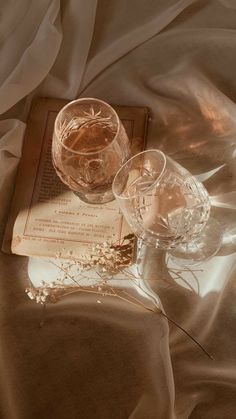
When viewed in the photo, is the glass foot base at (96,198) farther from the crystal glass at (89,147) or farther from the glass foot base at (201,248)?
the glass foot base at (201,248)

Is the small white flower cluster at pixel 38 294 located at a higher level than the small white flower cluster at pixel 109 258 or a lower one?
lower

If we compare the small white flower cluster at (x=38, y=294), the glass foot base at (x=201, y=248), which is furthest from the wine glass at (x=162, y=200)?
the small white flower cluster at (x=38, y=294)

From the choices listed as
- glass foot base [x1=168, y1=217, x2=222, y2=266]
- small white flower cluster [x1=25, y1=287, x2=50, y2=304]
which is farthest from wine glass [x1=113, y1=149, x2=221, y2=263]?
small white flower cluster [x1=25, y1=287, x2=50, y2=304]

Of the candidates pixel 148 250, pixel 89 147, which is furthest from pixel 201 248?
pixel 89 147

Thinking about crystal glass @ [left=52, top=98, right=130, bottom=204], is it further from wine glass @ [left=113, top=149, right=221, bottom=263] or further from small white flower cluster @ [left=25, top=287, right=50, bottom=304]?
small white flower cluster @ [left=25, top=287, right=50, bottom=304]

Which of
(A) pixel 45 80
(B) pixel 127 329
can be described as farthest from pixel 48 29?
(B) pixel 127 329

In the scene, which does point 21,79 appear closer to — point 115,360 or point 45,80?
point 45,80

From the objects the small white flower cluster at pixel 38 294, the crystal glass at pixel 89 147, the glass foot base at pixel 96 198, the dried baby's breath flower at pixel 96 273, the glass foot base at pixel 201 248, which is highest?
the crystal glass at pixel 89 147
